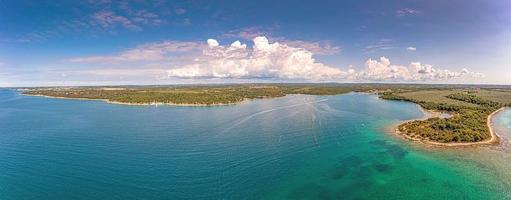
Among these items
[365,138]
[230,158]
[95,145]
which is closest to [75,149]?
[95,145]

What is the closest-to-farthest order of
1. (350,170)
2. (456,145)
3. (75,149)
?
(350,170) → (75,149) → (456,145)

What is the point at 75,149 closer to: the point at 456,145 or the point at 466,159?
the point at 466,159

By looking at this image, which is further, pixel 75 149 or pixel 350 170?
pixel 75 149

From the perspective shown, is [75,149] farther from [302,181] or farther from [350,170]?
[350,170]

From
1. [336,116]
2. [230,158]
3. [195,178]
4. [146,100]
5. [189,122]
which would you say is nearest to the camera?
[195,178]

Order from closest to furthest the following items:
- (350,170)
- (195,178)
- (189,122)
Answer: (195,178)
(350,170)
(189,122)

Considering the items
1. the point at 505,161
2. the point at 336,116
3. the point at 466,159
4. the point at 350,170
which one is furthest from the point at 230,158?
the point at 336,116
